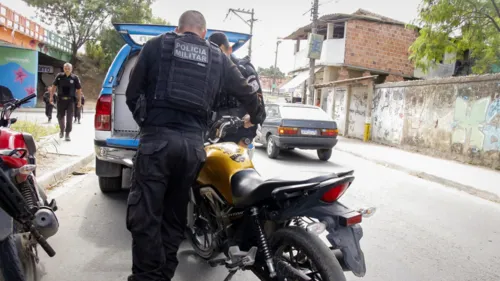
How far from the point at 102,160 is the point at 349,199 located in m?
3.51

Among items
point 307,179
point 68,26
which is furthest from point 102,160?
point 68,26

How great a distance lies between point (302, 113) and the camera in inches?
403

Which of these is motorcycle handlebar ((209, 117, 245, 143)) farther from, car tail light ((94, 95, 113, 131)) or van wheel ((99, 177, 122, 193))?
van wheel ((99, 177, 122, 193))

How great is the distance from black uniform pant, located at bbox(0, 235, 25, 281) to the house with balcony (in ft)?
76.6

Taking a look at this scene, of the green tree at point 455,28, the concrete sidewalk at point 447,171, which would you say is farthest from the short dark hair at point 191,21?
the green tree at point 455,28

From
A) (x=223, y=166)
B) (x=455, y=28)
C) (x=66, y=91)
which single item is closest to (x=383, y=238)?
(x=223, y=166)

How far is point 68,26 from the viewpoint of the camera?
1439 inches

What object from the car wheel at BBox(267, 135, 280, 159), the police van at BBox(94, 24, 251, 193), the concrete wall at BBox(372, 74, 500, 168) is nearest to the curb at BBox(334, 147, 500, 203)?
the concrete wall at BBox(372, 74, 500, 168)

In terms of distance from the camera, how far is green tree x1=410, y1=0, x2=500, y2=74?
12453mm

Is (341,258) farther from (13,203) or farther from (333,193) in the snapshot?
(13,203)

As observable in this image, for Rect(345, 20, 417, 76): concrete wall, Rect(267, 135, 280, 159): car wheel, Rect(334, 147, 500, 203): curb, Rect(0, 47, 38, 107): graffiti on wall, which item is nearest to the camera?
Rect(334, 147, 500, 203): curb

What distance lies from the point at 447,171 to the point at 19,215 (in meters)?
9.46

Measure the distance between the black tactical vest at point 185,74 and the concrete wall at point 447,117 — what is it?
391 inches

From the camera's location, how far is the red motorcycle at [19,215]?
2074 millimetres
